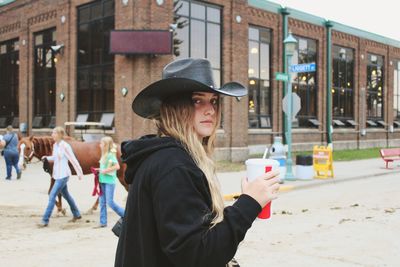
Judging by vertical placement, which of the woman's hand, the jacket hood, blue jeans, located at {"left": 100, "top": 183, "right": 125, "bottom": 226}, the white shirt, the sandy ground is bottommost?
the sandy ground

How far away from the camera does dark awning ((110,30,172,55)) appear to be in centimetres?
2080

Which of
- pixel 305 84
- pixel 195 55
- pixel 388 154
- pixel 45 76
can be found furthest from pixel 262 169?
pixel 305 84

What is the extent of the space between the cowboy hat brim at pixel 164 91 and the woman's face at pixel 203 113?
0.05 meters

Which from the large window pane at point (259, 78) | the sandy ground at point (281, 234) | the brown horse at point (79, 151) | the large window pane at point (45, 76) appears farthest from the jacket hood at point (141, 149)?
the large window pane at point (45, 76)

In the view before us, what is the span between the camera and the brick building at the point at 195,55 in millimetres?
21906

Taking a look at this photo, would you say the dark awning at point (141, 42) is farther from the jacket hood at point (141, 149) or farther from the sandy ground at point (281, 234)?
the jacket hood at point (141, 149)

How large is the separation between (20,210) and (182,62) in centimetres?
962

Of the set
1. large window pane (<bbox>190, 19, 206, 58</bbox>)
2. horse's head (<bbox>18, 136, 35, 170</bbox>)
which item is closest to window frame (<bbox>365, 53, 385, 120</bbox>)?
large window pane (<bbox>190, 19, 206, 58</bbox>)

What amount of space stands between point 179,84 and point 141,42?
1918cm

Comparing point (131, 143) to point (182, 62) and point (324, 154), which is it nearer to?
point (182, 62)

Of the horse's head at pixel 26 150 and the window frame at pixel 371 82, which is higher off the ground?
the window frame at pixel 371 82

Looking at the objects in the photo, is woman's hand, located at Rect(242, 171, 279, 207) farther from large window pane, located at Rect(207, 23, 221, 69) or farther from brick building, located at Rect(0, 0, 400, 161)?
→ large window pane, located at Rect(207, 23, 221, 69)

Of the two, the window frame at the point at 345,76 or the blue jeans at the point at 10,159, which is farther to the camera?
the window frame at the point at 345,76

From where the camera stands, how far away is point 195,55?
23344mm
